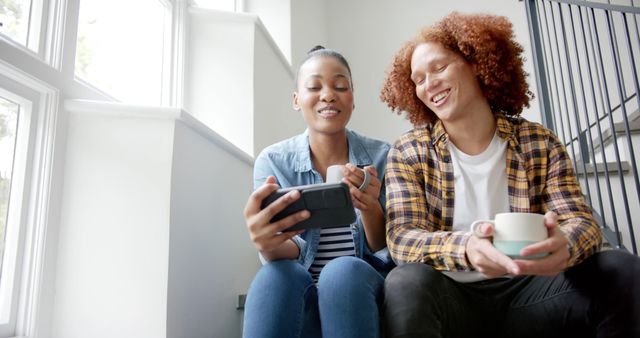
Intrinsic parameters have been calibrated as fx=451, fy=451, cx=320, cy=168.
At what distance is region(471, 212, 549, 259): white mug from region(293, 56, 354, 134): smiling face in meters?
0.63

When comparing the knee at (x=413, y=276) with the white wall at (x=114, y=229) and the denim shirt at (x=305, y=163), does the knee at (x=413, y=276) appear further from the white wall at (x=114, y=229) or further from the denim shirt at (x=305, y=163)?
the white wall at (x=114, y=229)

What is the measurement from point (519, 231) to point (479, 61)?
1.90ft

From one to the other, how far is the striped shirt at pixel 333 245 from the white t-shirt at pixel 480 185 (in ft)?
0.91

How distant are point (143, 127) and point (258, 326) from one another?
66 centimetres

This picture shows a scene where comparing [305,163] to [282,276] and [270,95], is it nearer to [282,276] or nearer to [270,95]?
[282,276]

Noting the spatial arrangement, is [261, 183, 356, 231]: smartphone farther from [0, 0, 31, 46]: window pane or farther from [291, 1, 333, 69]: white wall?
[291, 1, 333, 69]: white wall

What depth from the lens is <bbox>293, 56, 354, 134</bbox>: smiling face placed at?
126 centimetres

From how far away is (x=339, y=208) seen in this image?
87 centimetres

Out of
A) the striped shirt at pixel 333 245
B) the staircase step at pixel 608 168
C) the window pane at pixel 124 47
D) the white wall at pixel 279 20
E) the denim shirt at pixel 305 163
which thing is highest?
the white wall at pixel 279 20

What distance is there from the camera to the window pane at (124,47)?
146 centimetres

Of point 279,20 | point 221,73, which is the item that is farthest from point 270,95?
point 279,20

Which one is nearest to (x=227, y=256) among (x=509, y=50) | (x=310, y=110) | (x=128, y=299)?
(x=128, y=299)

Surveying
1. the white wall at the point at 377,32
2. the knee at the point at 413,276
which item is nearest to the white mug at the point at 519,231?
the knee at the point at 413,276

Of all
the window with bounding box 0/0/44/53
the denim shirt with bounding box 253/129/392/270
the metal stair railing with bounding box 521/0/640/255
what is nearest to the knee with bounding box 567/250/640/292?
the denim shirt with bounding box 253/129/392/270
